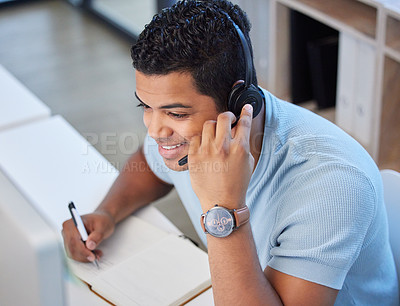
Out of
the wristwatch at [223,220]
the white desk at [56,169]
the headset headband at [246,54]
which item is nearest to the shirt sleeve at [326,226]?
the wristwatch at [223,220]

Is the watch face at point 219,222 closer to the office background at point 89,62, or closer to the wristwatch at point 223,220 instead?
the wristwatch at point 223,220

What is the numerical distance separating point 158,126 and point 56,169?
1.96 feet

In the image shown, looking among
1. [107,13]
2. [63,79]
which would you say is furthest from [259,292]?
[107,13]

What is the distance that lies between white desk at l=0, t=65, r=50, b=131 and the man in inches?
31.5

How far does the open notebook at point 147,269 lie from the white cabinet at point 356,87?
56.2 inches

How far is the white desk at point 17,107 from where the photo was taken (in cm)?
187

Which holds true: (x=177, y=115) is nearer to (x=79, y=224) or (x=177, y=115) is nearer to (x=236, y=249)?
(x=236, y=249)

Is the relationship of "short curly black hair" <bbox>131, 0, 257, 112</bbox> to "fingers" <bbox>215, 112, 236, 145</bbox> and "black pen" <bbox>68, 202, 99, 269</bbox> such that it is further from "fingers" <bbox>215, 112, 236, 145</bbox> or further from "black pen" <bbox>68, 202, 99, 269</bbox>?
"black pen" <bbox>68, 202, 99, 269</bbox>

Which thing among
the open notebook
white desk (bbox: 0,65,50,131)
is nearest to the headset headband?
the open notebook

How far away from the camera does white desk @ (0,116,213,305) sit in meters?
1.54

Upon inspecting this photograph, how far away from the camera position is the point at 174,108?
3.75 ft

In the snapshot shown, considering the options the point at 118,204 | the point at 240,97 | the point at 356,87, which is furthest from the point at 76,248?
the point at 356,87

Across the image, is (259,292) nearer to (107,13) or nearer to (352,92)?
(352,92)

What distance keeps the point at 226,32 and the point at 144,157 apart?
60 centimetres
